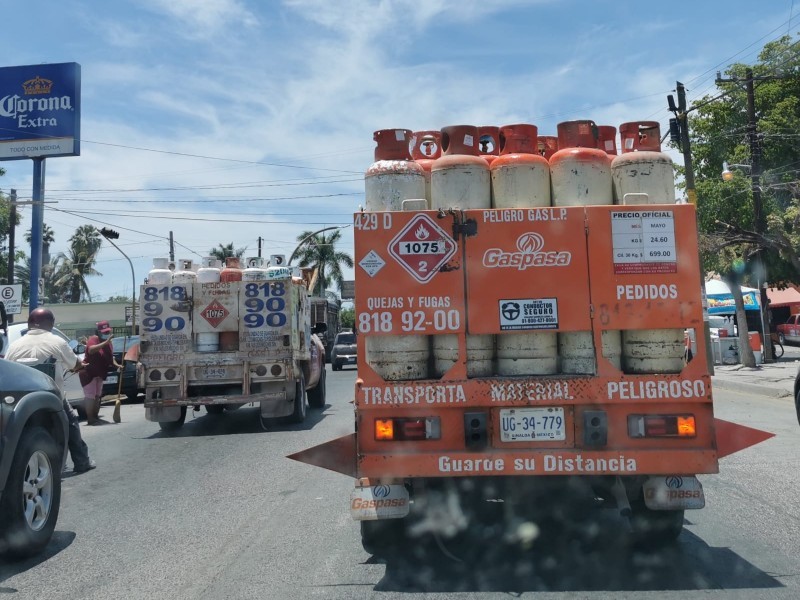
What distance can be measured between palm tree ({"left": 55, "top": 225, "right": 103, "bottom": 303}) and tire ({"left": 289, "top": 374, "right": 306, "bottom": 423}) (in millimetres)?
59332

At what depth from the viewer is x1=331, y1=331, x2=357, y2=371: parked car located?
101 ft

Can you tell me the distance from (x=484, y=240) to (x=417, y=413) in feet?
3.71

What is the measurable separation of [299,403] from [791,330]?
33.0 metres

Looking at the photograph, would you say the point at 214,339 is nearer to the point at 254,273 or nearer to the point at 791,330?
the point at 254,273

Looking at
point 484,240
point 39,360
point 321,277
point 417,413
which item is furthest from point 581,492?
point 321,277

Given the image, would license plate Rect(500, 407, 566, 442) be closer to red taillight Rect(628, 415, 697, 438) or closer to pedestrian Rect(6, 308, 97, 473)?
red taillight Rect(628, 415, 697, 438)

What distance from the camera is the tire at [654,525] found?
4.75 m

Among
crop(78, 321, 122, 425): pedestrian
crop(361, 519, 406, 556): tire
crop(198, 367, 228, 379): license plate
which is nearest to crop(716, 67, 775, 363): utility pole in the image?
crop(198, 367, 228, 379): license plate

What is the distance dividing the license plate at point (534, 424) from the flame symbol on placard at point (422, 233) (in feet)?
3.76

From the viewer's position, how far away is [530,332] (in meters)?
4.46

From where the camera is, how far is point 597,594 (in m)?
4.04

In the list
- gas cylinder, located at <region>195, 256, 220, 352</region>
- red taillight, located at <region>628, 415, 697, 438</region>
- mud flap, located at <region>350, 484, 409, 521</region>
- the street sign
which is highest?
the street sign

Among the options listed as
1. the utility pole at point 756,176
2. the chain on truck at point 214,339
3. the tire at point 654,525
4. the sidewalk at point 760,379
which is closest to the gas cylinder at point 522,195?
the tire at point 654,525

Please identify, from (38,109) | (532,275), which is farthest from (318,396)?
(38,109)
